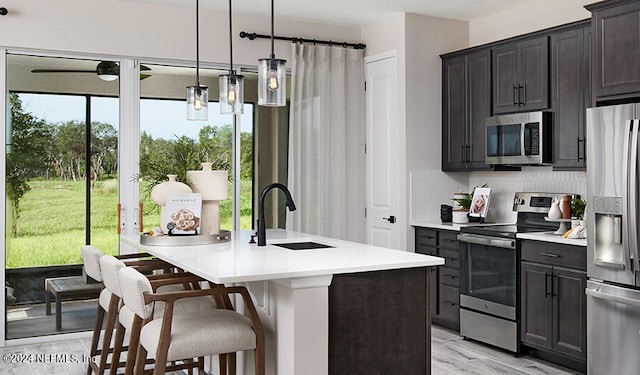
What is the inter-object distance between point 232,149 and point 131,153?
892mm

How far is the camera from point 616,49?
3934 millimetres

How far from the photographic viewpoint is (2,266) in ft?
16.6

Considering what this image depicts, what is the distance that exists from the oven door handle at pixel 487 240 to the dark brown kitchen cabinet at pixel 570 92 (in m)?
0.68

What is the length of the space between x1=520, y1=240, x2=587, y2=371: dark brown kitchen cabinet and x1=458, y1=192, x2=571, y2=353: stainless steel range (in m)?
0.09

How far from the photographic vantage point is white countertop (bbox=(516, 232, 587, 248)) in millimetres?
4293

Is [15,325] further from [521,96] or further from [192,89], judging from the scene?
[521,96]

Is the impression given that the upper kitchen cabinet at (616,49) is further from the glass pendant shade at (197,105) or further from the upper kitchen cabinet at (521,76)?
the glass pendant shade at (197,105)

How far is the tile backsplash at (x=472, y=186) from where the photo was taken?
5.45m

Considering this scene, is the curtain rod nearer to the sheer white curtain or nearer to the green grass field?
the sheer white curtain

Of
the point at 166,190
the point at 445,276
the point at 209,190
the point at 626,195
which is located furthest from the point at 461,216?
the point at 166,190

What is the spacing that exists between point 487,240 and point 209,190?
2.18m

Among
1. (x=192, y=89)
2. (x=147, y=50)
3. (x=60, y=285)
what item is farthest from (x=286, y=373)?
(x=147, y=50)

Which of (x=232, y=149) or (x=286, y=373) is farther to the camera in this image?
(x=232, y=149)

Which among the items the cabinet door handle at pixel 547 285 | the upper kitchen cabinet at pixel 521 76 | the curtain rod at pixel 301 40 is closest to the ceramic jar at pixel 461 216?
the upper kitchen cabinet at pixel 521 76
